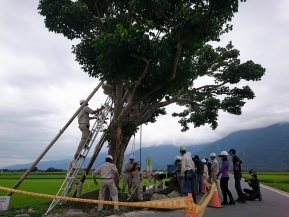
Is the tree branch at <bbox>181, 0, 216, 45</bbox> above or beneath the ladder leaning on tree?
above

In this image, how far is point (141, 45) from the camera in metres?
7.90

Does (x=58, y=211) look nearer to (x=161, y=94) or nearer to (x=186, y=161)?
(x=186, y=161)

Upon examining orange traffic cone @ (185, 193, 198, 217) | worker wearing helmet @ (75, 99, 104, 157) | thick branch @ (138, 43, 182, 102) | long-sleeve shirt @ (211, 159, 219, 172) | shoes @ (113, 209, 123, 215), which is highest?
thick branch @ (138, 43, 182, 102)

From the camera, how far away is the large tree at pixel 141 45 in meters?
7.99

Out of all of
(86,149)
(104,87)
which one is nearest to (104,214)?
(86,149)

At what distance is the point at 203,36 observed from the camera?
876cm

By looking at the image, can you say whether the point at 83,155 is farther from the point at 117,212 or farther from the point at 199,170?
the point at 199,170

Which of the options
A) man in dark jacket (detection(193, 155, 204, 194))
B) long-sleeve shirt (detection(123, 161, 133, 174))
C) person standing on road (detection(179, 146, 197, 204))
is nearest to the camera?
person standing on road (detection(179, 146, 197, 204))

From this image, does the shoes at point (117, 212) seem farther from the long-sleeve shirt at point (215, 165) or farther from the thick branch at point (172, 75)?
the long-sleeve shirt at point (215, 165)

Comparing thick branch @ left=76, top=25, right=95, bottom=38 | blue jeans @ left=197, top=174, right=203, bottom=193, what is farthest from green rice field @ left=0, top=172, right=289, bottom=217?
thick branch @ left=76, top=25, right=95, bottom=38

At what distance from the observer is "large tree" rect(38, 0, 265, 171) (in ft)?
26.2

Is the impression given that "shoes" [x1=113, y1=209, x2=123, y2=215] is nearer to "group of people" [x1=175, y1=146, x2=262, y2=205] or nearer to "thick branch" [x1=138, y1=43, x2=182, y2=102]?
"group of people" [x1=175, y1=146, x2=262, y2=205]

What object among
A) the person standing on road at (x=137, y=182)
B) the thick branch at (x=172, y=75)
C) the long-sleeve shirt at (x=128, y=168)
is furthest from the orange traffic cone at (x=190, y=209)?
the long-sleeve shirt at (x=128, y=168)

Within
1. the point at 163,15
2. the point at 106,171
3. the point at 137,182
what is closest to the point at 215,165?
the point at 137,182
